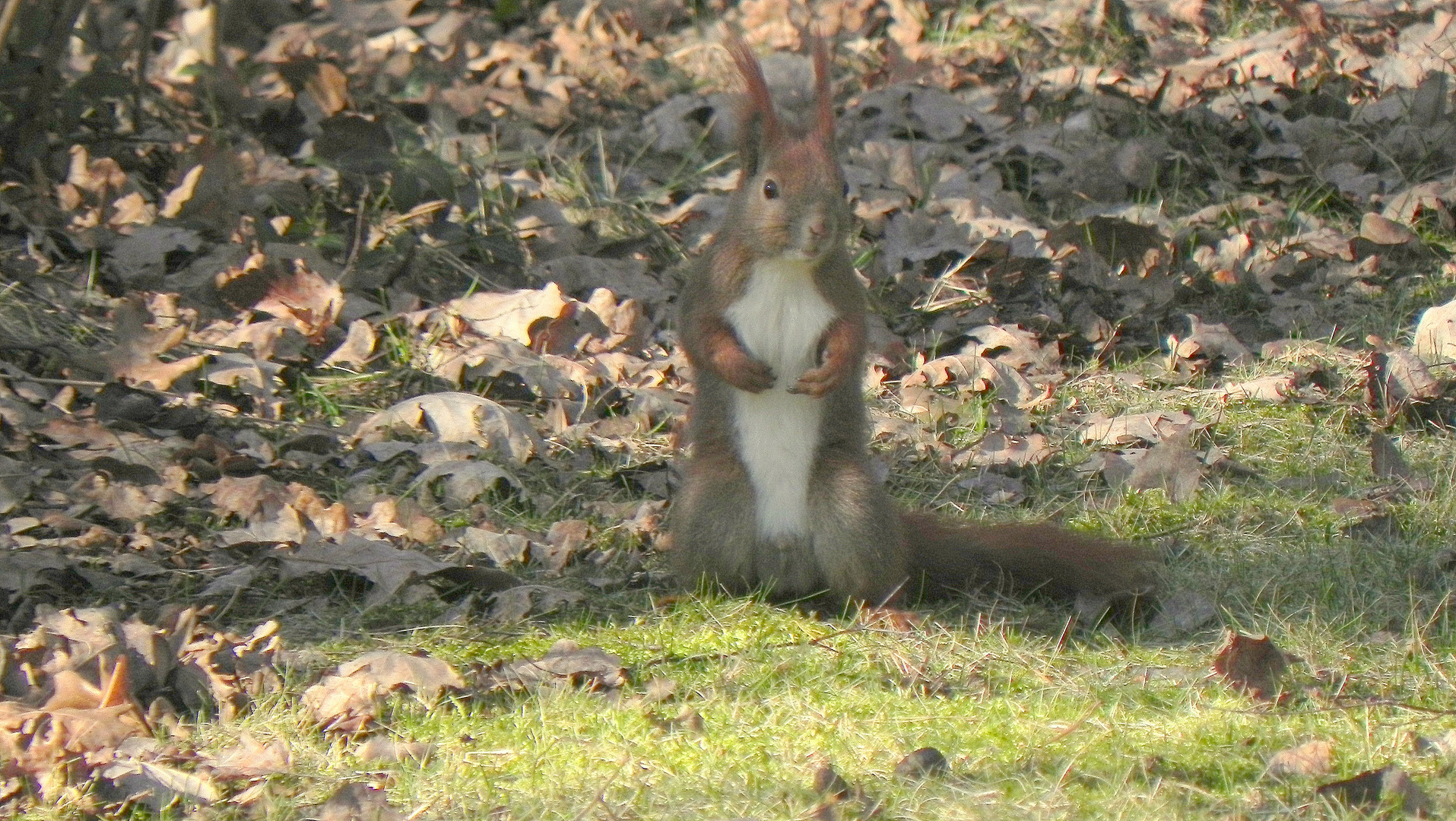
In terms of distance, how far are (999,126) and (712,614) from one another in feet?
9.26

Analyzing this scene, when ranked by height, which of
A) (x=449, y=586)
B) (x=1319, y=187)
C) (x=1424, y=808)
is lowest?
(x=449, y=586)

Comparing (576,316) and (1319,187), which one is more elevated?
(1319,187)

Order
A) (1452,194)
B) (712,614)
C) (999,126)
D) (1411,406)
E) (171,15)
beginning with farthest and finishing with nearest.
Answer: (171,15) → (999,126) → (1452,194) → (1411,406) → (712,614)

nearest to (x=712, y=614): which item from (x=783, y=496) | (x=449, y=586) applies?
(x=783, y=496)

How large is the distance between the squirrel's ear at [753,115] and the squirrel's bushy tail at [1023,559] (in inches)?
29.1

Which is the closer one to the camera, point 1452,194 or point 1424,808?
point 1424,808

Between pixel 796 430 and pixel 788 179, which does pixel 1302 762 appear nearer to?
pixel 796 430

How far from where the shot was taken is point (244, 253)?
4.38 meters

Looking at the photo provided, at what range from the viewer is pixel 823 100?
2.93 m

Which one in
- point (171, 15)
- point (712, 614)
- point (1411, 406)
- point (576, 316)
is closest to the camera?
point (712, 614)

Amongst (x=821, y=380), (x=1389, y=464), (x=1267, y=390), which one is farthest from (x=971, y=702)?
(x=1267, y=390)

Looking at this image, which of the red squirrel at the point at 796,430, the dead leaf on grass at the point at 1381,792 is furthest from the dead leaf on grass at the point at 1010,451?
the dead leaf on grass at the point at 1381,792

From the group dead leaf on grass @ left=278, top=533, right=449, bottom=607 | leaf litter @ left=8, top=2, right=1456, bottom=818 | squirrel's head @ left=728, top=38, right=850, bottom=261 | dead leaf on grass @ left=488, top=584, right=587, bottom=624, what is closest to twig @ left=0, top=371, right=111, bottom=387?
leaf litter @ left=8, top=2, right=1456, bottom=818

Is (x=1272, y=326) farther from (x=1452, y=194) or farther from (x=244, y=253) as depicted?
(x=244, y=253)
